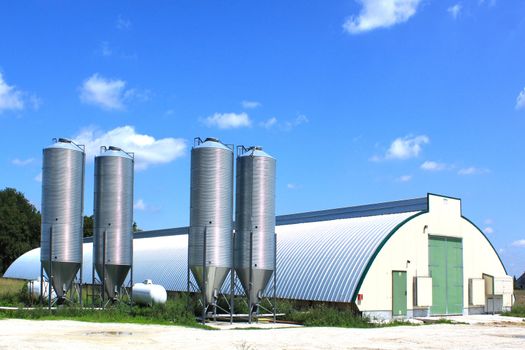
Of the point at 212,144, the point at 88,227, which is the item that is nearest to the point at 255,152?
the point at 212,144

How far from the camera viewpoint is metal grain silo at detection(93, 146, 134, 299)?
32375 millimetres

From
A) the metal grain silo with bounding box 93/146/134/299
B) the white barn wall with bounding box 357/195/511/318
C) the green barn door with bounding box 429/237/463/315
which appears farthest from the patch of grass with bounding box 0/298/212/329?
the green barn door with bounding box 429/237/463/315

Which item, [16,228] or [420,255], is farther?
[16,228]

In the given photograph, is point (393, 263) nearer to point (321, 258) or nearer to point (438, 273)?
point (321, 258)

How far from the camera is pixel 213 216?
2866 cm

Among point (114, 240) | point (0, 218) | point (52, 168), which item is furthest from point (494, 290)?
point (0, 218)

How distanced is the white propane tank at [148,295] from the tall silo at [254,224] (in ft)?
13.1

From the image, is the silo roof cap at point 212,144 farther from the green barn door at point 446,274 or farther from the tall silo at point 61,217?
the green barn door at point 446,274

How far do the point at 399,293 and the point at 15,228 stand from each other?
67.0 meters

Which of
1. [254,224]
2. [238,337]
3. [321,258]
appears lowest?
[238,337]

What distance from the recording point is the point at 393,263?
32.7 m

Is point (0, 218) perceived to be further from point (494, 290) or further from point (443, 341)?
point (443, 341)

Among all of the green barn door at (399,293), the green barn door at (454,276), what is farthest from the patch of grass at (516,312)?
the green barn door at (399,293)

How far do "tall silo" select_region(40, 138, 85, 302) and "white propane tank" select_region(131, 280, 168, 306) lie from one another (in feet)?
9.87
